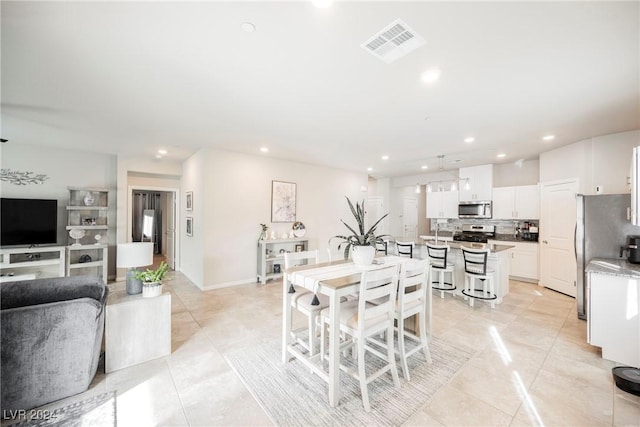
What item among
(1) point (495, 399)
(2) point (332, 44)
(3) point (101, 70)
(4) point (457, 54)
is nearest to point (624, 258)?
(1) point (495, 399)

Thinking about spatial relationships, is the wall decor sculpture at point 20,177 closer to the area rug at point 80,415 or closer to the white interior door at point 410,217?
the area rug at point 80,415

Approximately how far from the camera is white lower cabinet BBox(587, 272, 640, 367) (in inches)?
93.1

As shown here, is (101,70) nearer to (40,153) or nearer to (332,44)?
(332,44)

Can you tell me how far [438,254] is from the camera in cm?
419

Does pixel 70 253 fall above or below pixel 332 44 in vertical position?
below

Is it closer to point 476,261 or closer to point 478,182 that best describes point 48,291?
point 476,261

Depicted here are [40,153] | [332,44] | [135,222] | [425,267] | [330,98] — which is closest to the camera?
[332,44]

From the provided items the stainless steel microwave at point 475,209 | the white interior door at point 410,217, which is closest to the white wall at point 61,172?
the white interior door at point 410,217

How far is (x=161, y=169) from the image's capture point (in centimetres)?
585

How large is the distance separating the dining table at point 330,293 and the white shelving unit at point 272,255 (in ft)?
8.20

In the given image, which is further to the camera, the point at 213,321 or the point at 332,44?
the point at 213,321

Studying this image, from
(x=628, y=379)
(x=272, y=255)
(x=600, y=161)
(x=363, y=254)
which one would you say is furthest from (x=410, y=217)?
(x=628, y=379)

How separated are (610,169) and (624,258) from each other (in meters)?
1.64

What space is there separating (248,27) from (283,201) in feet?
13.7
